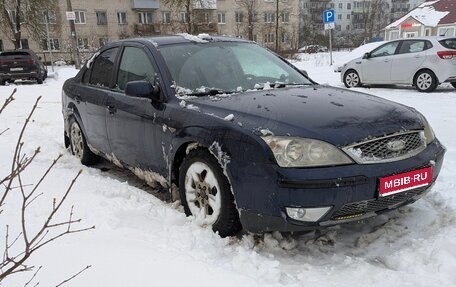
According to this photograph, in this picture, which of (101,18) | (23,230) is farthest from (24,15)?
(23,230)

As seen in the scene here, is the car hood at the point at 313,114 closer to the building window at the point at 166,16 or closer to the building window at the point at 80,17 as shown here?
the building window at the point at 80,17

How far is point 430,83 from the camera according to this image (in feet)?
36.7

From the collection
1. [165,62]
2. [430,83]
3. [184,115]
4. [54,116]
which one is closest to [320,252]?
[184,115]

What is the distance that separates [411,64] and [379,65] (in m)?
0.99

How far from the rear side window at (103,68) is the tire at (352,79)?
9.62 meters

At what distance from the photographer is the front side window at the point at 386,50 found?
481 inches

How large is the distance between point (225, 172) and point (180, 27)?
136 ft

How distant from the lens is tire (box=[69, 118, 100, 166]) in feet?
18.0

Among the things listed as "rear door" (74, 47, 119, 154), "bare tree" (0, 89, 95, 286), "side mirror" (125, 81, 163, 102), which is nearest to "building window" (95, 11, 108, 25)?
"rear door" (74, 47, 119, 154)

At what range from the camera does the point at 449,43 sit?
11250 millimetres

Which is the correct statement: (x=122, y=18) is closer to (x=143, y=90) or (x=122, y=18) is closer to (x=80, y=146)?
(x=80, y=146)

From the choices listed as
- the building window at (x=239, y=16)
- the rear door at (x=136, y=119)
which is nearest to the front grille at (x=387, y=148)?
the rear door at (x=136, y=119)

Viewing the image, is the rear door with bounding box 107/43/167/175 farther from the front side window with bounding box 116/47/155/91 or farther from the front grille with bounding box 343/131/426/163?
the front grille with bounding box 343/131/426/163

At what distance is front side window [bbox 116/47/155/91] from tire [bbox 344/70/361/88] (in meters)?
9.91
